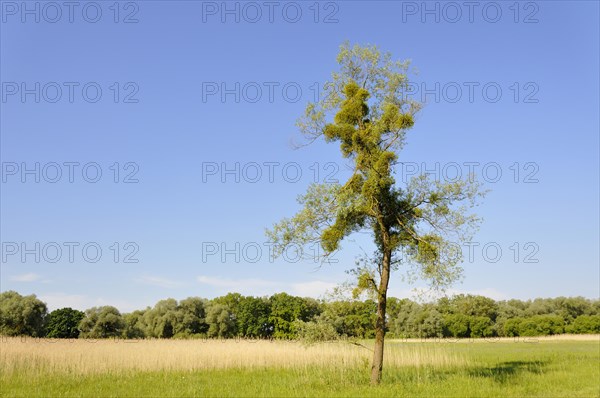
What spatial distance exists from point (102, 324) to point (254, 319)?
31298 millimetres

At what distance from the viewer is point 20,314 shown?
5991 centimetres

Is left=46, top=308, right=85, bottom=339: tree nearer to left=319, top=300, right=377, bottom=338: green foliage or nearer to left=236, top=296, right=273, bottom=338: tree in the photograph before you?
left=236, top=296, right=273, bottom=338: tree

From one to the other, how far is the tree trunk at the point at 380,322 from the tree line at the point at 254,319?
34.7 meters

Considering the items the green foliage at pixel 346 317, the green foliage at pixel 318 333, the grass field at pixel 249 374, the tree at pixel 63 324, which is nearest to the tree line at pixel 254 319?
the tree at pixel 63 324

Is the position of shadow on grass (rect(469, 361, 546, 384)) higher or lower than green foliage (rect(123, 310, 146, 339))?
higher

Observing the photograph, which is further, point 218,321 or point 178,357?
point 218,321

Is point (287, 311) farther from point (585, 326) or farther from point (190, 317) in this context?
point (585, 326)

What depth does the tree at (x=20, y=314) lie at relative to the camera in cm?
5895

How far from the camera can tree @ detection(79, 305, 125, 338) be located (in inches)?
2569

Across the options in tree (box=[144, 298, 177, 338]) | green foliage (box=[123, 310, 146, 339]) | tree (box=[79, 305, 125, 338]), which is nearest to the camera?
tree (box=[79, 305, 125, 338])

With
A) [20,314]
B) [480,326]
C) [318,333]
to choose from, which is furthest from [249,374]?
[480,326]

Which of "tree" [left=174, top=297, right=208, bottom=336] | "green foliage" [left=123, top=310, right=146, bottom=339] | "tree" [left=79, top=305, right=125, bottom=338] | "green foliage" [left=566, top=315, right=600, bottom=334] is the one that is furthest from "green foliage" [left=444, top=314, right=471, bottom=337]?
"tree" [left=79, top=305, right=125, bottom=338]

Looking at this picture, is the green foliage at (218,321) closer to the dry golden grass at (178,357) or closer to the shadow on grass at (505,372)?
the dry golden grass at (178,357)

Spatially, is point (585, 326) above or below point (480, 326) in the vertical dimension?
above
